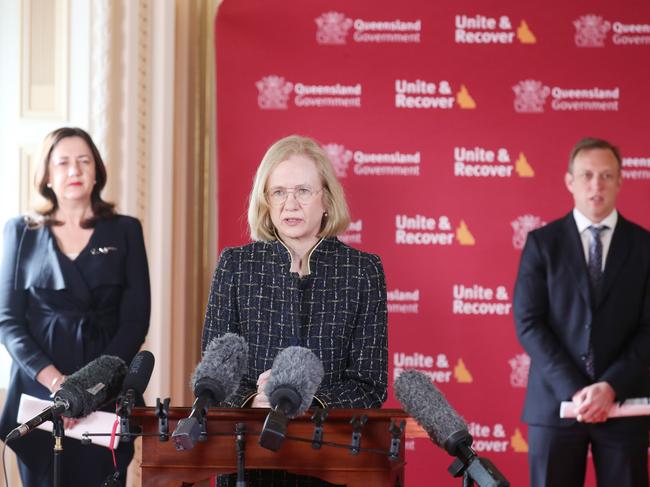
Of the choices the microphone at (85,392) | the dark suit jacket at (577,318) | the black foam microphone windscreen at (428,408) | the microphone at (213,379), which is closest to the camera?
the microphone at (213,379)

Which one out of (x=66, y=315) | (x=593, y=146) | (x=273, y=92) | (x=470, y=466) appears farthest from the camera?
(x=273, y=92)

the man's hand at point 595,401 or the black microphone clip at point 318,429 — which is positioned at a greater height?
the black microphone clip at point 318,429

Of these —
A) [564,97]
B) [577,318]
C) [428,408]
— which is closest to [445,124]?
[564,97]

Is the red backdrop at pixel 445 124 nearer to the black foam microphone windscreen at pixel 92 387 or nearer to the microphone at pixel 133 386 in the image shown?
the black foam microphone windscreen at pixel 92 387

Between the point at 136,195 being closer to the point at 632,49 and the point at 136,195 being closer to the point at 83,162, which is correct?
the point at 83,162

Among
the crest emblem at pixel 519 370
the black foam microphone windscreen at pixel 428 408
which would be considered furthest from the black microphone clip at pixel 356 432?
the crest emblem at pixel 519 370

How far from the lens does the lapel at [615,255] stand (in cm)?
443

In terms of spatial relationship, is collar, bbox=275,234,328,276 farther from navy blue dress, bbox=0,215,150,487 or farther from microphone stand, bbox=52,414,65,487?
navy blue dress, bbox=0,215,150,487

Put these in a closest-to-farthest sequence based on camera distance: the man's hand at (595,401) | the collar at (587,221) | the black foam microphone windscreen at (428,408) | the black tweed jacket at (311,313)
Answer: the black foam microphone windscreen at (428,408) < the black tweed jacket at (311,313) < the man's hand at (595,401) < the collar at (587,221)

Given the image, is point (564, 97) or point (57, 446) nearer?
point (57, 446)

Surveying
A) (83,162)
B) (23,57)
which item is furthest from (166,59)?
(83,162)

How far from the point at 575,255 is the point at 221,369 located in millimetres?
2888

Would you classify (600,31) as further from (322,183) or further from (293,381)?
(293,381)

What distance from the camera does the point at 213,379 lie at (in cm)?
192
